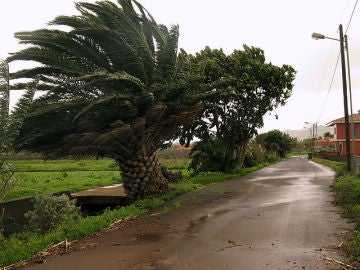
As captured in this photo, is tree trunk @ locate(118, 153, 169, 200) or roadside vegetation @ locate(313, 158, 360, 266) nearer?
roadside vegetation @ locate(313, 158, 360, 266)

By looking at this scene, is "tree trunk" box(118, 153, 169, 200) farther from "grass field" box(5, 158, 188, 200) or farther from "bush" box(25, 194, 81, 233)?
"grass field" box(5, 158, 188, 200)

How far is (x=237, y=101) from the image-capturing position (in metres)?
23.9

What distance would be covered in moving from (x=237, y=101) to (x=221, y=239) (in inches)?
692

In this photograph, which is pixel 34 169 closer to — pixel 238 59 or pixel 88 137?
pixel 238 59

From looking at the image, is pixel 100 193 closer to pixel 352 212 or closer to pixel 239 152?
pixel 352 212

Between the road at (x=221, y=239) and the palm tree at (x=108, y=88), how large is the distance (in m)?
2.33

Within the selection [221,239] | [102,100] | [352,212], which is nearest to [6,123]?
[102,100]

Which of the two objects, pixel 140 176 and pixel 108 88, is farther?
pixel 140 176

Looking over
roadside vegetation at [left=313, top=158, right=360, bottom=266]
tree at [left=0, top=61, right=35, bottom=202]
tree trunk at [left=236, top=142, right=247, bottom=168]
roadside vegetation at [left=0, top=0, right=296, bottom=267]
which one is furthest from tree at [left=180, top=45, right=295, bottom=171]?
tree at [left=0, top=61, right=35, bottom=202]

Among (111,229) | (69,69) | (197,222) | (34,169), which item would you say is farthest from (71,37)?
(34,169)

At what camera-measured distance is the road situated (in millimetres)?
5715

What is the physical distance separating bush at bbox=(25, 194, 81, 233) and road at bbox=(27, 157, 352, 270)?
163 cm

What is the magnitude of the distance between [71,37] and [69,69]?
1.03 metres

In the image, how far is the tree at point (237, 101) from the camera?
873 inches
